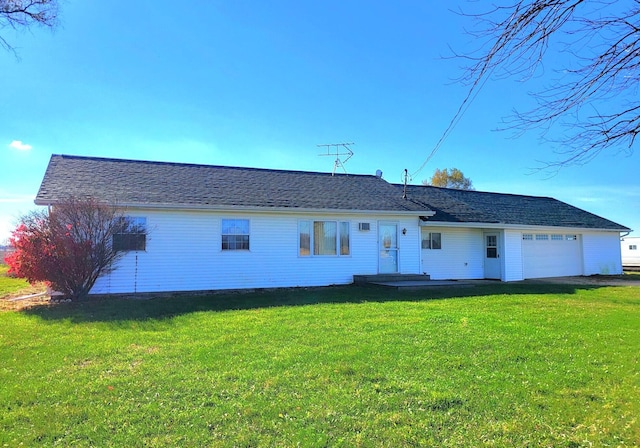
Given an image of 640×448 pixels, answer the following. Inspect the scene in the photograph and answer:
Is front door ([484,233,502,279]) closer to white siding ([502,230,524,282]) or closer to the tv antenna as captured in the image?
white siding ([502,230,524,282])

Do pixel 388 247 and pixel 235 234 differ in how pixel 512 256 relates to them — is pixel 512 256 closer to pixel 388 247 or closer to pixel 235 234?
pixel 388 247

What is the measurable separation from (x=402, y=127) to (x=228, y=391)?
1337cm

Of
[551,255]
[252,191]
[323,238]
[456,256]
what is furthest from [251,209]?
[551,255]

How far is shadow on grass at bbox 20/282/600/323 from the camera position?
8.60 metres

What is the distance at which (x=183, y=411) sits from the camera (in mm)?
3688

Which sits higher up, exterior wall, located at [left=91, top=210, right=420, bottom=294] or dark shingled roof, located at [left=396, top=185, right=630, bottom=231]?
dark shingled roof, located at [left=396, top=185, right=630, bottom=231]

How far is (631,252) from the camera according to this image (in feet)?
107

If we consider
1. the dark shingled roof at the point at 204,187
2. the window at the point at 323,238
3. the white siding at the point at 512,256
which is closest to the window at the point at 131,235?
the dark shingled roof at the point at 204,187

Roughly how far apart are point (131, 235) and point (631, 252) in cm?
3714

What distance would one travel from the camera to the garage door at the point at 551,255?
19000mm

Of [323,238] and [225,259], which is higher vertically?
[323,238]

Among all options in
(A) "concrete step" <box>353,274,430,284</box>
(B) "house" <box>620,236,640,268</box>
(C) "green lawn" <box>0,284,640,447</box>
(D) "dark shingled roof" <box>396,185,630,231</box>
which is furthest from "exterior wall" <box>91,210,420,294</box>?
(B) "house" <box>620,236,640,268</box>

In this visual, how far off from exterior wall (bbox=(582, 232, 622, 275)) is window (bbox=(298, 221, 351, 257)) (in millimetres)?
14111

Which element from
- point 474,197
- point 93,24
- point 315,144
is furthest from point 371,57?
point 474,197
